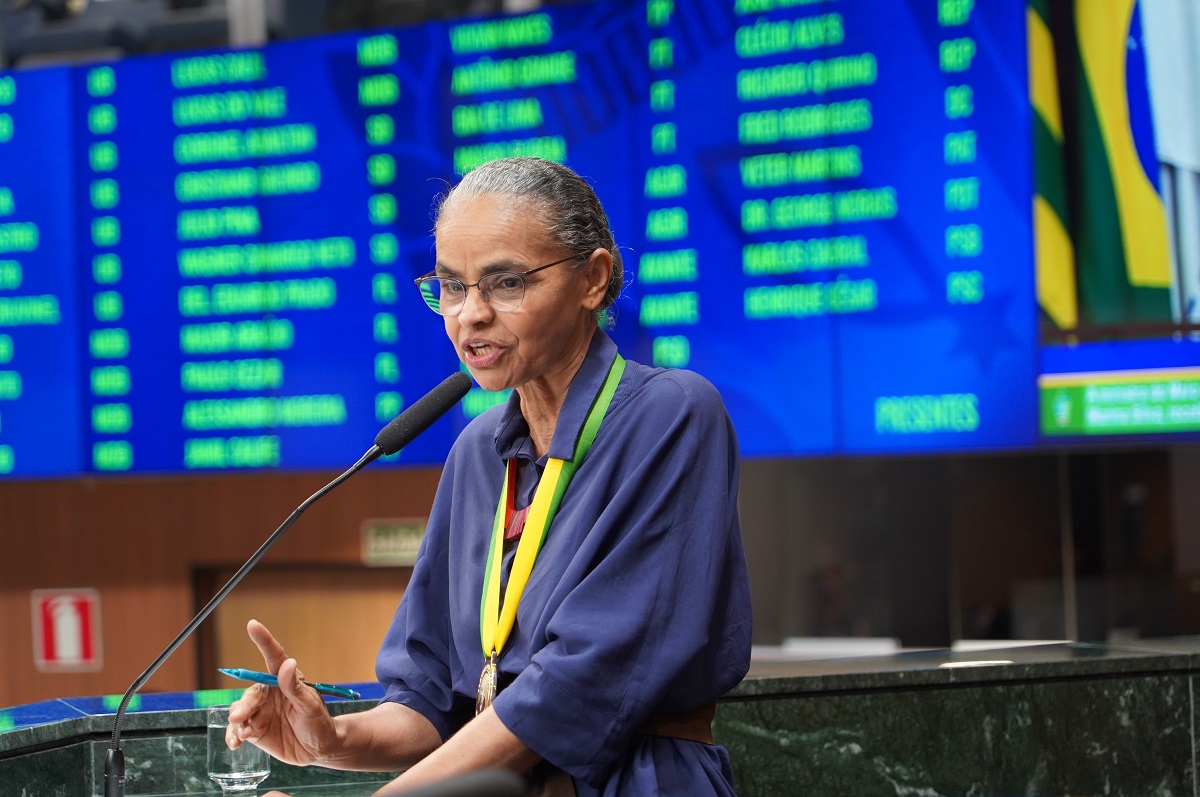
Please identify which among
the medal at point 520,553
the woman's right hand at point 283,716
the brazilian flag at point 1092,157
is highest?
the brazilian flag at point 1092,157

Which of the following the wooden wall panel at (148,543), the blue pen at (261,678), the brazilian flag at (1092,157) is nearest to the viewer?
the blue pen at (261,678)

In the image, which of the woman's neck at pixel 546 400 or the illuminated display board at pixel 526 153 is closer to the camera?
the woman's neck at pixel 546 400

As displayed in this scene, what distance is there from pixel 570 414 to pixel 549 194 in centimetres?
22

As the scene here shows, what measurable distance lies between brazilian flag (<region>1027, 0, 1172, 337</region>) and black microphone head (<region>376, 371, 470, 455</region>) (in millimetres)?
2094

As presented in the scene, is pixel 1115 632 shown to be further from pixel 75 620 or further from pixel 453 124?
pixel 75 620

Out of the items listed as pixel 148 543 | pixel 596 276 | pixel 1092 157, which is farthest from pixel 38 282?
pixel 596 276

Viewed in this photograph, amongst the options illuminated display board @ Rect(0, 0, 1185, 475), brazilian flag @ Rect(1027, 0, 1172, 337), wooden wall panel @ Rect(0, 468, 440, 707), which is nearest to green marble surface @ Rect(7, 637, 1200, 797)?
illuminated display board @ Rect(0, 0, 1185, 475)

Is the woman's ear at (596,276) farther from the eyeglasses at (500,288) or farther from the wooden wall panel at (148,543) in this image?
the wooden wall panel at (148,543)

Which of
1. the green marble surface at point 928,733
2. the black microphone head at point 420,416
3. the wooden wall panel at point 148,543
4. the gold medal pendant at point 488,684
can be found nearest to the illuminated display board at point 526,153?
the wooden wall panel at point 148,543

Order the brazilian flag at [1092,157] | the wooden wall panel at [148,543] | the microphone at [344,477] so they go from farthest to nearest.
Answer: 1. the wooden wall panel at [148,543]
2. the brazilian flag at [1092,157]
3. the microphone at [344,477]

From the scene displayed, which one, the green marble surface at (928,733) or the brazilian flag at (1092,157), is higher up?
the brazilian flag at (1092,157)

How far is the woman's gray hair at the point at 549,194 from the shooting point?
1295 millimetres

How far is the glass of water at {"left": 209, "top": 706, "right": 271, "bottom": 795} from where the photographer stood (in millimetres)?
1681

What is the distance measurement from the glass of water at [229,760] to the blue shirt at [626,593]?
46cm
